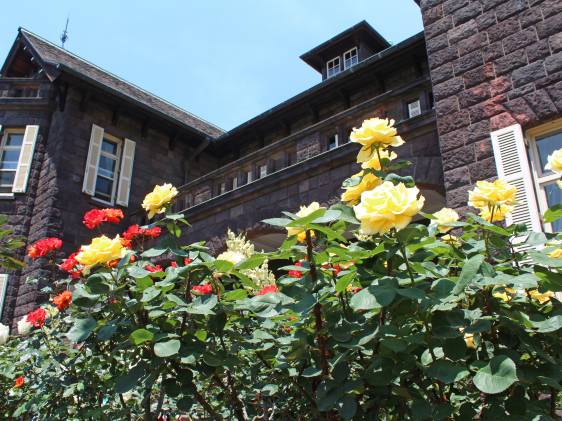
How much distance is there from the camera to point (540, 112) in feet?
16.3

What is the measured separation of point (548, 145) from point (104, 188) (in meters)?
9.65

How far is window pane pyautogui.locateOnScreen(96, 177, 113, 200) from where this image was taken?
1173 cm

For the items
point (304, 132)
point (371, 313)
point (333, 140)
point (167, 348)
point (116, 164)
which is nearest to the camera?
point (167, 348)

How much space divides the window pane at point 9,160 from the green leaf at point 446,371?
12329mm

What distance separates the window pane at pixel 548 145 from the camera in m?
4.97

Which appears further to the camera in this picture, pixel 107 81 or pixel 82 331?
pixel 107 81

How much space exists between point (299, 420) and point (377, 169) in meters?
1.11

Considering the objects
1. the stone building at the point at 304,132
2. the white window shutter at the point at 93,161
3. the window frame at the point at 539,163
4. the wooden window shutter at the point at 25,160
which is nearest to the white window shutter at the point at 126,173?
the stone building at the point at 304,132

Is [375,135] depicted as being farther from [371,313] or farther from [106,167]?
[106,167]

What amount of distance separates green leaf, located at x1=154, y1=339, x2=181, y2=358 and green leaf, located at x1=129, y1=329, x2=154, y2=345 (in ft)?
0.14

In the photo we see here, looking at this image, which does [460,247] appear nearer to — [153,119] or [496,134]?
[496,134]

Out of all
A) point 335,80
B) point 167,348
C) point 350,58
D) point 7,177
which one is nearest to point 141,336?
point 167,348

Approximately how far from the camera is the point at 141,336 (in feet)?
5.39

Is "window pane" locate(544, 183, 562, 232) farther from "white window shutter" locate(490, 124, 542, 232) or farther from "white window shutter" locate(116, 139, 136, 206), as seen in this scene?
"white window shutter" locate(116, 139, 136, 206)
